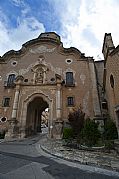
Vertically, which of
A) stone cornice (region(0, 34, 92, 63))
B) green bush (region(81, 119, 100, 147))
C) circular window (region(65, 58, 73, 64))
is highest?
stone cornice (region(0, 34, 92, 63))

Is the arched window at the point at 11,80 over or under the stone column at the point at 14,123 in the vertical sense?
over

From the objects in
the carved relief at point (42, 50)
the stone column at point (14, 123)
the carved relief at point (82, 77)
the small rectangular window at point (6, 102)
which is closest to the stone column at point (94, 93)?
the carved relief at point (82, 77)

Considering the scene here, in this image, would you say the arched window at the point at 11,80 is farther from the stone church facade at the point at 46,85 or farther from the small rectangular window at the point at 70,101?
the small rectangular window at the point at 70,101

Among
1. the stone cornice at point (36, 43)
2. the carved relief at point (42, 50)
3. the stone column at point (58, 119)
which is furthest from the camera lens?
the carved relief at point (42, 50)

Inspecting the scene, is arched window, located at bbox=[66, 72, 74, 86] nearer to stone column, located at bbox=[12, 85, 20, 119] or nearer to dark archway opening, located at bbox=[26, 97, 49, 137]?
dark archway opening, located at bbox=[26, 97, 49, 137]

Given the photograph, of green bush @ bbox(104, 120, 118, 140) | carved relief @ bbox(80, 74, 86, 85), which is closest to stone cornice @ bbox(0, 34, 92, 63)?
carved relief @ bbox(80, 74, 86, 85)

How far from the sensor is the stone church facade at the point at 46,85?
69.1 ft

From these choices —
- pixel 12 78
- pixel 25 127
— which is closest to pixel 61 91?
pixel 25 127

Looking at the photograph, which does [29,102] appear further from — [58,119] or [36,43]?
[36,43]

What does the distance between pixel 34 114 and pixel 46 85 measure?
21.4 ft

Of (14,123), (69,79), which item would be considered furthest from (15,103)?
(69,79)

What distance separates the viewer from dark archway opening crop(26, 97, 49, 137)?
907 inches

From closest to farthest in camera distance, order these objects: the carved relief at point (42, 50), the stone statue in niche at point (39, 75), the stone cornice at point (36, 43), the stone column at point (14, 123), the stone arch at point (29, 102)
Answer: the stone column at point (14, 123) < the stone arch at point (29, 102) < the stone statue in niche at point (39, 75) < the stone cornice at point (36, 43) < the carved relief at point (42, 50)

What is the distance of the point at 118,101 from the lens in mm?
13789
